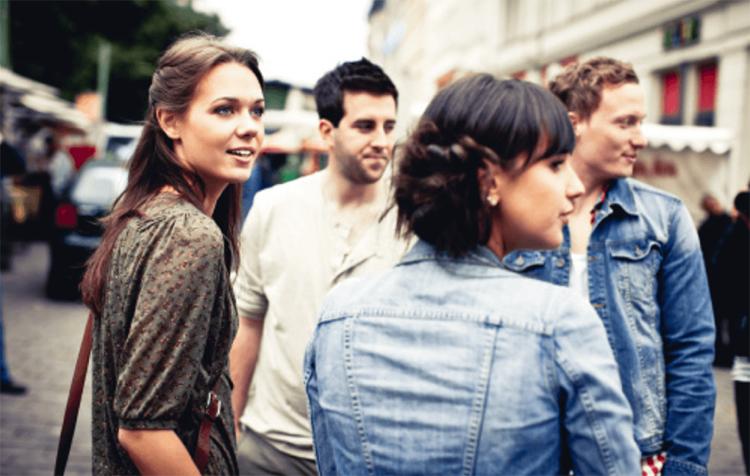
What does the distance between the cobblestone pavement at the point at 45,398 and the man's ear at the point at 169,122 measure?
3.46 meters

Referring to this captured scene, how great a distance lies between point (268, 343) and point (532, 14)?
2335cm

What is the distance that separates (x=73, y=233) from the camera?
10.7m

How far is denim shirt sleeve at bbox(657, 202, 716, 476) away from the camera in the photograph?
7.51 ft

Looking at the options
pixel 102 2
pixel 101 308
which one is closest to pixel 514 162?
pixel 101 308

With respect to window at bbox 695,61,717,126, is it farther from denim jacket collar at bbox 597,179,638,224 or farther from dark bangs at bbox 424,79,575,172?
dark bangs at bbox 424,79,575,172

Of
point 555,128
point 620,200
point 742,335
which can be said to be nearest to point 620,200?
point 620,200

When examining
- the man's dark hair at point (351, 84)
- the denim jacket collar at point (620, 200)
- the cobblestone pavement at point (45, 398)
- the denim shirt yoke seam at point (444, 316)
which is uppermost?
the man's dark hair at point (351, 84)

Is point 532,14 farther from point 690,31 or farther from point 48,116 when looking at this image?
point 48,116

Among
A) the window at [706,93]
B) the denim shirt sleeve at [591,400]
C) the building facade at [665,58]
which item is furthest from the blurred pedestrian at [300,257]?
the window at [706,93]

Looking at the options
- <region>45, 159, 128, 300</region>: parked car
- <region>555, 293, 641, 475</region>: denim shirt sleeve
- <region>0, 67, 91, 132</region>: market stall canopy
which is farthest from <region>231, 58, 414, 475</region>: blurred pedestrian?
<region>0, 67, 91, 132</region>: market stall canopy

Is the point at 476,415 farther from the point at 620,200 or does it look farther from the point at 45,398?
the point at 45,398

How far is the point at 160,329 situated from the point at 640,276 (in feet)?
5.01

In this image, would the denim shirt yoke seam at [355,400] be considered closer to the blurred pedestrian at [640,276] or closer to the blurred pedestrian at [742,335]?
the blurred pedestrian at [640,276]

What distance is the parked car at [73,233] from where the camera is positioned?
10602 millimetres
